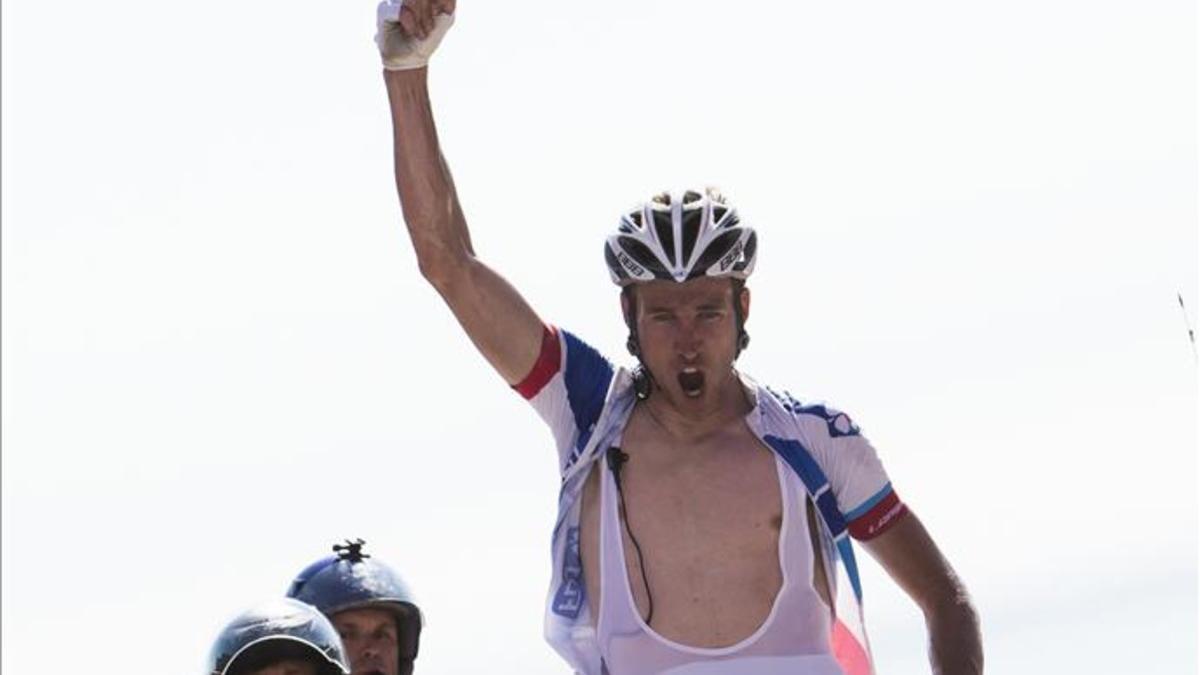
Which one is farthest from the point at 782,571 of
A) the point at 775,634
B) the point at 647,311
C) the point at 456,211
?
the point at 456,211

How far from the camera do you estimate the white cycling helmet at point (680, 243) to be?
12.3 meters

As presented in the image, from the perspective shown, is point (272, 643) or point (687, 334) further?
point (687, 334)

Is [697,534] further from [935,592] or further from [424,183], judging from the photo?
[424,183]

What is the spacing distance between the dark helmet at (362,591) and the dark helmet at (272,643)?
321cm

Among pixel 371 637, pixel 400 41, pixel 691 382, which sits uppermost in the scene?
pixel 400 41

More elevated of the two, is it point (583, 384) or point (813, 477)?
point (583, 384)

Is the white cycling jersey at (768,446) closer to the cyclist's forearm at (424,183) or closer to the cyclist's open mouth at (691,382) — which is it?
the cyclist's open mouth at (691,382)

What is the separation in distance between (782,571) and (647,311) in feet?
3.86

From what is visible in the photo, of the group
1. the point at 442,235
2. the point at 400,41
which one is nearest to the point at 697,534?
the point at 442,235

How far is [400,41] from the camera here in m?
12.3

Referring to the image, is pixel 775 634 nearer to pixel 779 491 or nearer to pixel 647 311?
pixel 779 491

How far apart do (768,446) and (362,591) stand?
2880 millimetres

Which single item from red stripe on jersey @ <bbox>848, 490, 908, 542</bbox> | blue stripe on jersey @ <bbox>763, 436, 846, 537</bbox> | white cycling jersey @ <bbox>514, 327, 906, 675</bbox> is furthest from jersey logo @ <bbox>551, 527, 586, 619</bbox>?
red stripe on jersey @ <bbox>848, 490, 908, 542</bbox>

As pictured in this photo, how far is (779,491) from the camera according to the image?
39.9 ft
